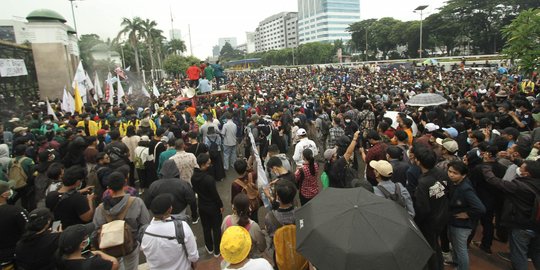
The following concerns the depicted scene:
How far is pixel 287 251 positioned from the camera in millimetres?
3057

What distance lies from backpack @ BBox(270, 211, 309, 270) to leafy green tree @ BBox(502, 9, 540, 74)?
9.01 metres

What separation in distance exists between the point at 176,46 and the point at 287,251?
2918 inches

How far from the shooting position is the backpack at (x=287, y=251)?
304cm

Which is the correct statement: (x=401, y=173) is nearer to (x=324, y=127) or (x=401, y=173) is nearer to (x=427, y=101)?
(x=324, y=127)

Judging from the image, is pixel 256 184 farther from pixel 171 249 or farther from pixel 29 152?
pixel 29 152

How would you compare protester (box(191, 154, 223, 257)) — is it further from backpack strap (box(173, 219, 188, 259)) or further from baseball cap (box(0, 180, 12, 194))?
baseball cap (box(0, 180, 12, 194))

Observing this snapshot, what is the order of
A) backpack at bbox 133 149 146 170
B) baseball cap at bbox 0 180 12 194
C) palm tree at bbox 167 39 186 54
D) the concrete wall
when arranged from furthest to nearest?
palm tree at bbox 167 39 186 54, the concrete wall, backpack at bbox 133 149 146 170, baseball cap at bbox 0 180 12 194

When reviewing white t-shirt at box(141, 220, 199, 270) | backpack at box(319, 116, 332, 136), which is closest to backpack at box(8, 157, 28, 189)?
white t-shirt at box(141, 220, 199, 270)

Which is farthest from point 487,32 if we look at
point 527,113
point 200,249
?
point 200,249

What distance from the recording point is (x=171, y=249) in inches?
118

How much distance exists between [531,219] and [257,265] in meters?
3.05

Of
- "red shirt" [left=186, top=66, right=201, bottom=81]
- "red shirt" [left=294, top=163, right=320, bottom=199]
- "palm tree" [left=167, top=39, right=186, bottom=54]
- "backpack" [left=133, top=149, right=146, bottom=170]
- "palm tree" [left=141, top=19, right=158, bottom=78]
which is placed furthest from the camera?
"palm tree" [left=167, top=39, right=186, bottom=54]

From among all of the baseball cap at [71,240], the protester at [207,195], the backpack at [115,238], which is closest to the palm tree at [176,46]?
the protester at [207,195]

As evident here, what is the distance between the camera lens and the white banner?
13957 millimetres
